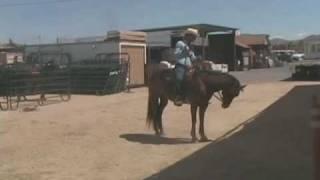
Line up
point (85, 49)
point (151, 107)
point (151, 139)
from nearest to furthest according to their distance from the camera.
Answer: point (151, 139), point (151, 107), point (85, 49)

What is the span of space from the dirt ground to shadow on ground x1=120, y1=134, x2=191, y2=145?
0.01 meters

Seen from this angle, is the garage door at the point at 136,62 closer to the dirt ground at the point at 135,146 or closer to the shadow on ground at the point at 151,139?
the dirt ground at the point at 135,146

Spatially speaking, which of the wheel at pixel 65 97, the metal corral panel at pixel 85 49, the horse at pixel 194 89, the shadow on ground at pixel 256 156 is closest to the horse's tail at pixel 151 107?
the horse at pixel 194 89

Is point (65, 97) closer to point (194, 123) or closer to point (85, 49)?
point (85, 49)

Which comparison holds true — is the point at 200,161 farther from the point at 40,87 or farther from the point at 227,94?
the point at 40,87

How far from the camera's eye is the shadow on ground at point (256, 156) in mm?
9547

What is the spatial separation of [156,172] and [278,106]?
10.8 metres

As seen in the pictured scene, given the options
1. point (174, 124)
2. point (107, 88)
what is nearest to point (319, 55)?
point (107, 88)

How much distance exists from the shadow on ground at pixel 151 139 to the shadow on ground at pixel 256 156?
806 mm

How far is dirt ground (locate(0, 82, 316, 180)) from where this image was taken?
10.1m

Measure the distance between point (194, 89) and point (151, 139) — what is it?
1318mm

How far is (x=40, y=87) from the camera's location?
25547 mm

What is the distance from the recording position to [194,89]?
1365 cm

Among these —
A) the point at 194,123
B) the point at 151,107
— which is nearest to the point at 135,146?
the point at 194,123
